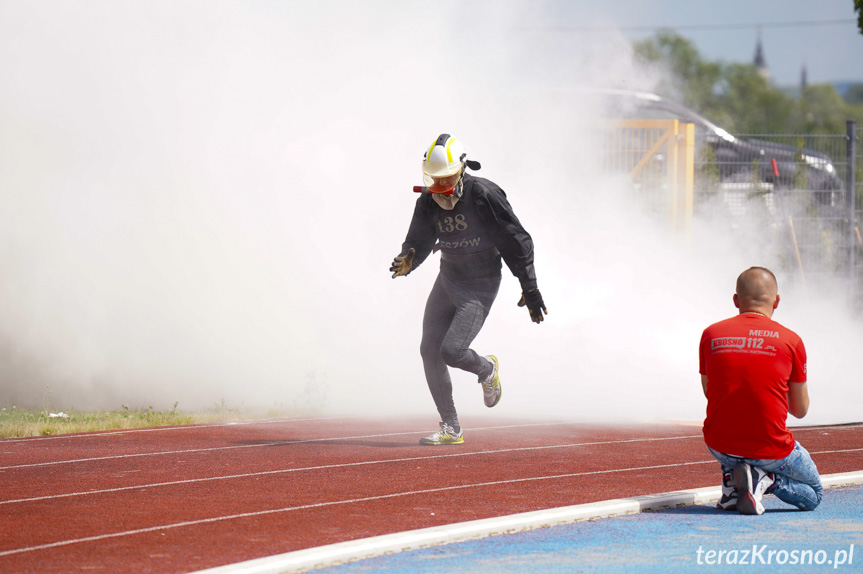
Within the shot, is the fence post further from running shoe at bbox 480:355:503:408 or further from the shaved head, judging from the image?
the shaved head

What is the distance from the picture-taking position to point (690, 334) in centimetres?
1501

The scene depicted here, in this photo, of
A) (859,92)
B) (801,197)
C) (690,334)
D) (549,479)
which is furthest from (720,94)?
(549,479)

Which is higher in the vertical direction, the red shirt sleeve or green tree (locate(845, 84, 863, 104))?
green tree (locate(845, 84, 863, 104))

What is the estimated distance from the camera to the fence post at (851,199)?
18.2 meters

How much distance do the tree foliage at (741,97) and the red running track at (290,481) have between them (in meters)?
39.8

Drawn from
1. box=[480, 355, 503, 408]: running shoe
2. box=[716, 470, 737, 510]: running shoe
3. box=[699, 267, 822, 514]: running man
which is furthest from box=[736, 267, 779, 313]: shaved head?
box=[480, 355, 503, 408]: running shoe

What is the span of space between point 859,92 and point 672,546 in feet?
156

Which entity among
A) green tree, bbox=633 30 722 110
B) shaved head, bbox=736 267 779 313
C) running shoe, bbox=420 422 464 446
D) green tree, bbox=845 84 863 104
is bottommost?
running shoe, bbox=420 422 464 446

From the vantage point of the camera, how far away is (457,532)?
17.7 feet

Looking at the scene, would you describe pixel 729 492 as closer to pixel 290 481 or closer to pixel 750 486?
pixel 750 486

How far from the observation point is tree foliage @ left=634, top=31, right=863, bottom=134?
173ft

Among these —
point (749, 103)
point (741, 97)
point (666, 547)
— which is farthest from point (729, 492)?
point (741, 97)

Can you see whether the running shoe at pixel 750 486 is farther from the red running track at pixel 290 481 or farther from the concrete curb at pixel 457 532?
the red running track at pixel 290 481

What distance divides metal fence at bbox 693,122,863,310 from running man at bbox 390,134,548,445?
393 inches
